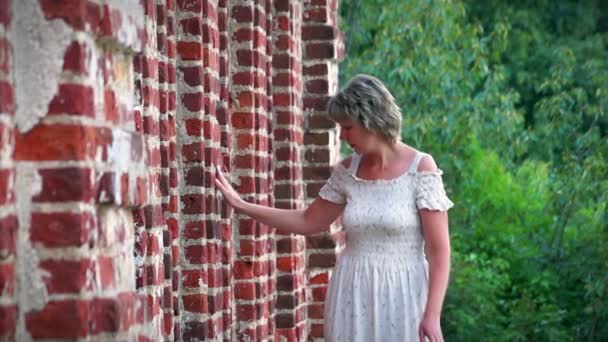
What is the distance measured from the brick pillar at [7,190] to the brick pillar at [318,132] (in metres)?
5.33

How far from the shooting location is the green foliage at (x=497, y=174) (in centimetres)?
1145

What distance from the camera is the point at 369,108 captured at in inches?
211

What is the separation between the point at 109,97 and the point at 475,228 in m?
10.1

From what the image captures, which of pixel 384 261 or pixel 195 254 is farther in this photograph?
pixel 195 254

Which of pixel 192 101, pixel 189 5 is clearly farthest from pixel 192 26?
pixel 192 101

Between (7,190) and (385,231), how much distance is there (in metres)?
2.93

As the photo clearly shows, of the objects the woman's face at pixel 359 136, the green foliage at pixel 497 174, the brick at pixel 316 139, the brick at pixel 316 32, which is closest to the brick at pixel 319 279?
the brick at pixel 316 139

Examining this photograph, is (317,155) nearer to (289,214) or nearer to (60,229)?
(289,214)

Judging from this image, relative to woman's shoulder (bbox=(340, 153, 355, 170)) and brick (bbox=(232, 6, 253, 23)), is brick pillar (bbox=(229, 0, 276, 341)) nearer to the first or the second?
brick (bbox=(232, 6, 253, 23))

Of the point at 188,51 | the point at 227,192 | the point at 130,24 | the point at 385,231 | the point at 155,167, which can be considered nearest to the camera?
the point at 130,24

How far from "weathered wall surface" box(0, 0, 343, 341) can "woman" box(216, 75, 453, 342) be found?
59 centimetres

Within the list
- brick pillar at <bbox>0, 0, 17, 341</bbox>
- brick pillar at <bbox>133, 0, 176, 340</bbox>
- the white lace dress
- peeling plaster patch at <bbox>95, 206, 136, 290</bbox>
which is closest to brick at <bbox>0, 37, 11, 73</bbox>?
brick pillar at <bbox>0, 0, 17, 341</bbox>

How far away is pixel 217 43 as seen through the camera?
591 cm

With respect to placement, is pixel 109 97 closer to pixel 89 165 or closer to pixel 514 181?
pixel 89 165
